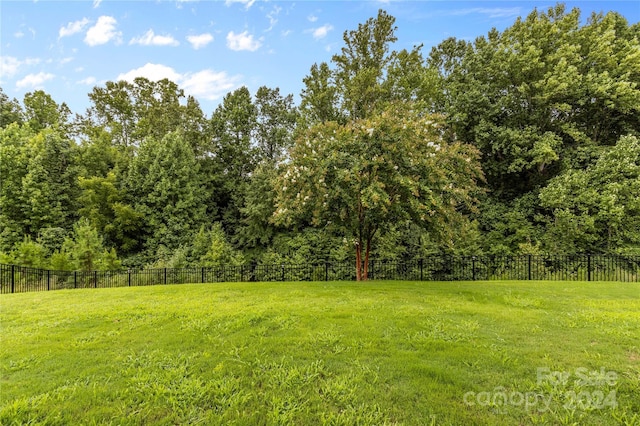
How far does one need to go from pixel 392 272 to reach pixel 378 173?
6.72 metres

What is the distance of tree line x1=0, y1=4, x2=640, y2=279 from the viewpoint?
48.5 ft

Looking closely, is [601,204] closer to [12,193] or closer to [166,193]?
[166,193]

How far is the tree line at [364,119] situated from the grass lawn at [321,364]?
466 centimetres

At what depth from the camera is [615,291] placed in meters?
7.90

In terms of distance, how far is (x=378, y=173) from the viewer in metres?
8.57

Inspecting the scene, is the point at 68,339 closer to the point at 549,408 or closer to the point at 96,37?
the point at 549,408

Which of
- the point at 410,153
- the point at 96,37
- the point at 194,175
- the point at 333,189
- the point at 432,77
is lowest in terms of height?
the point at 333,189

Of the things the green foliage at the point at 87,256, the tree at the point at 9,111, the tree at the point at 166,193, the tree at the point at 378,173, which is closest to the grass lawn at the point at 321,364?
the tree at the point at 378,173

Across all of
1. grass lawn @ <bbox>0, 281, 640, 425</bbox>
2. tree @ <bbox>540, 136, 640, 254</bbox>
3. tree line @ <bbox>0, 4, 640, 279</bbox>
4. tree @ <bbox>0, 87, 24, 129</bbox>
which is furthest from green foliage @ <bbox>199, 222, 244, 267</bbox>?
tree @ <bbox>0, 87, 24, 129</bbox>

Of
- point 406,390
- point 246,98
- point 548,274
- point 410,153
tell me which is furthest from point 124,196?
point 548,274

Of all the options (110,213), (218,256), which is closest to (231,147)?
(110,213)

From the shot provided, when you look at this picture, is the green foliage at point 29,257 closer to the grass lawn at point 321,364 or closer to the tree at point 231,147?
the grass lawn at point 321,364

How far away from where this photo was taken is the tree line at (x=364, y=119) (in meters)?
14.8

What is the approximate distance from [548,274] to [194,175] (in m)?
21.4
